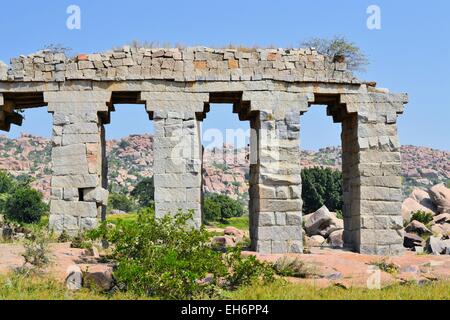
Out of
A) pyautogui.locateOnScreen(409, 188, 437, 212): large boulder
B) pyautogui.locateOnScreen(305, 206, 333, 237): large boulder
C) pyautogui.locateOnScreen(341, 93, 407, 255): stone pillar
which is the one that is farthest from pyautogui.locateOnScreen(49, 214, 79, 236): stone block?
pyautogui.locateOnScreen(409, 188, 437, 212): large boulder

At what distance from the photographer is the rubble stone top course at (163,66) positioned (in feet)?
46.2

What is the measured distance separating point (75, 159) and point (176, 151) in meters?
2.43

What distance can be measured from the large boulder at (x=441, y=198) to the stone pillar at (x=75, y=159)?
57.7 ft

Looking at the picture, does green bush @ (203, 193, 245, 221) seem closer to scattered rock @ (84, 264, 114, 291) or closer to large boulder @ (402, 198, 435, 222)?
large boulder @ (402, 198, 435, 222)

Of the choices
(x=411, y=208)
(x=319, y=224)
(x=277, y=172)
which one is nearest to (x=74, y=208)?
(x=277, y=172)

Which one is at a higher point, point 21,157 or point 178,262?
point 21,157

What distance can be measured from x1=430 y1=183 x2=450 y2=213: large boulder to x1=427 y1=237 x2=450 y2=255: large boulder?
30.4 feet

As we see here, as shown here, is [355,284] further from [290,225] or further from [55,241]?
[55,241]

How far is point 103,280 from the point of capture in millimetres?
9727

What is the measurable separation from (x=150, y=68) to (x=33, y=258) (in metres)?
5.53

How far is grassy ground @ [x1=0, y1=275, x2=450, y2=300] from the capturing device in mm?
8570

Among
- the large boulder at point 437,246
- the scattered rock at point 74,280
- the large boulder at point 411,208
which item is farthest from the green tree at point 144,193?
the scattered rock at point 74,280

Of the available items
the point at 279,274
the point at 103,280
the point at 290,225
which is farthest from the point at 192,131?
the point at 103,280

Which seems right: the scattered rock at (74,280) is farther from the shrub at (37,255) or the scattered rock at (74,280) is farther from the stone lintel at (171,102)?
the stone lintel at (171,102)
